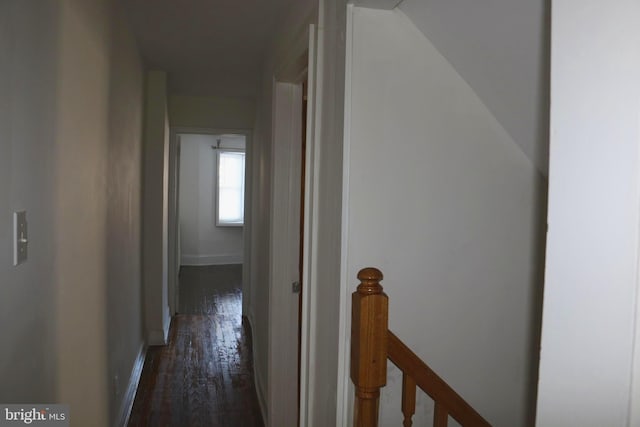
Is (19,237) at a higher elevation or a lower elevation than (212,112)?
lower

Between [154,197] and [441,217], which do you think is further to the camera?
[154,197]

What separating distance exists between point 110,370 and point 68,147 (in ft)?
4.26

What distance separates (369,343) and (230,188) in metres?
7.39

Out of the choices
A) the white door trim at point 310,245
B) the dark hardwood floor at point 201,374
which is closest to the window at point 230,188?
the dark hardwood floor at point 201,374

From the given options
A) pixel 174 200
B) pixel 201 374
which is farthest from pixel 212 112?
pixel 201 374

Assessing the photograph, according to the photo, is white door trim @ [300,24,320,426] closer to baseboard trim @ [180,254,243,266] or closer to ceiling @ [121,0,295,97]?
ceiling @ [121,0,295,97]

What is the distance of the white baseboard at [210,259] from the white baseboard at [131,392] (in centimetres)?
429

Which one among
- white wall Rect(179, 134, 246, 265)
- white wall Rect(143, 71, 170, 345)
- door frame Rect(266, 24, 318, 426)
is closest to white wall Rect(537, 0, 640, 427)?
door frame Rect(266, 24, 318, 426)

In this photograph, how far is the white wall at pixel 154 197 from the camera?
13.7ft

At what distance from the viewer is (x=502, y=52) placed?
149 centimetres

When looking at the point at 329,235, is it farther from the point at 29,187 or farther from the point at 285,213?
the point at 285,213

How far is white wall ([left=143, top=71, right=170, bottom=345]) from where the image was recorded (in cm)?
418

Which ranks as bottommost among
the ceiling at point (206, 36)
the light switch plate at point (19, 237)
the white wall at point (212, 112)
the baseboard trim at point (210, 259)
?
the baseboard trim at point (210, 259)

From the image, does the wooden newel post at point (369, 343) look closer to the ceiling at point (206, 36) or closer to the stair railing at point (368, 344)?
the stair railing at point (368, 344)
